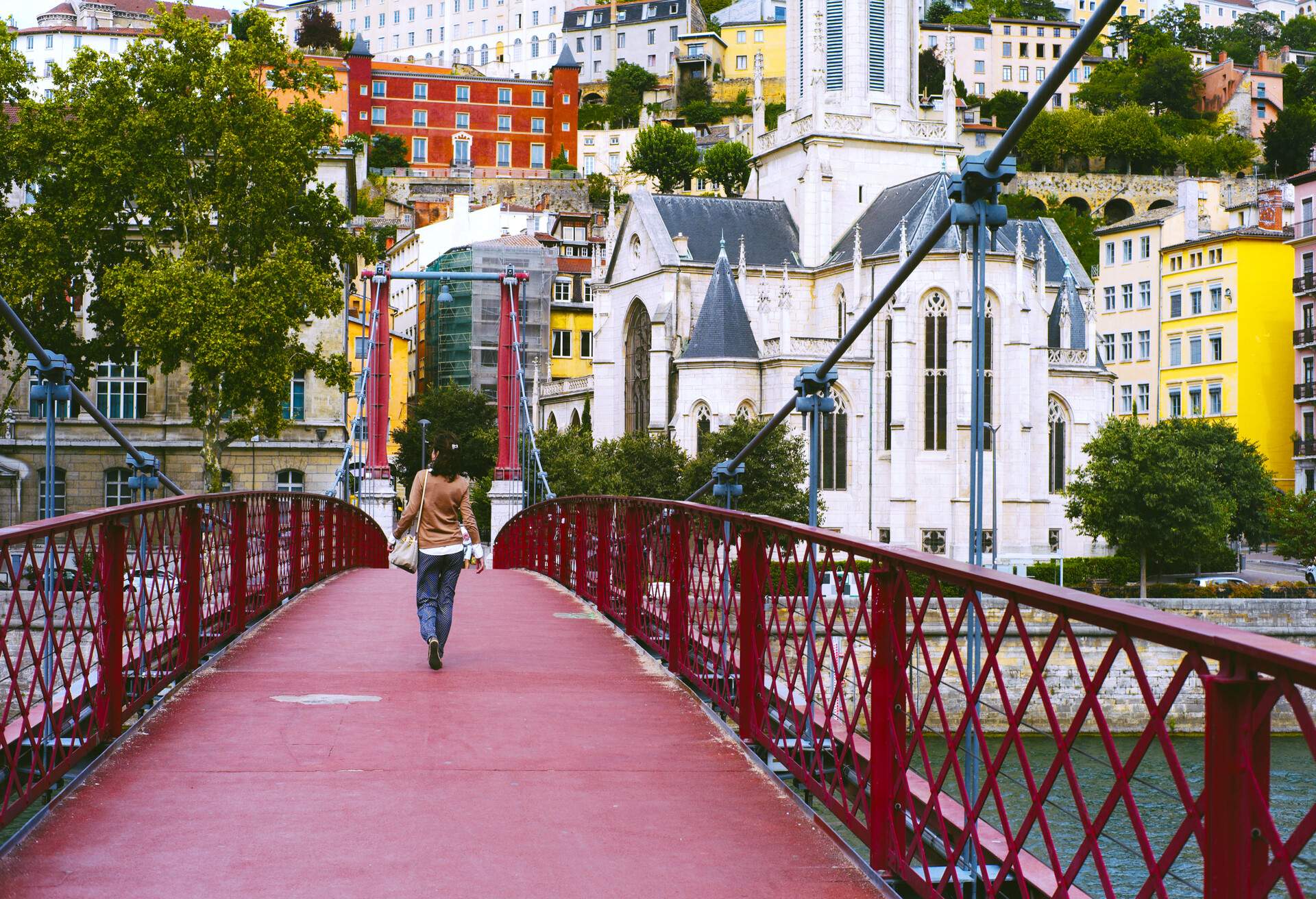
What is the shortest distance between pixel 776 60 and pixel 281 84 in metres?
105

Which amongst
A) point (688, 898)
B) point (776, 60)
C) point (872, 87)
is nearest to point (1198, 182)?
point (872, 87)

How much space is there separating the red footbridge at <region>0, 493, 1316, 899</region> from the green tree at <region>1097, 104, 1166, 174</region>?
353ft

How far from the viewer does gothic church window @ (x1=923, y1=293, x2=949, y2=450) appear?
2071 inches

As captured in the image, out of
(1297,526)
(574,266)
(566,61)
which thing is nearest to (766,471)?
(1297,526)

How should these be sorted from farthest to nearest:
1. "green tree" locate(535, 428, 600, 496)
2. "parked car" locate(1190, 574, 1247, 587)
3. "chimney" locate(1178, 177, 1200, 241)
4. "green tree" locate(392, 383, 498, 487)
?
"chimney" locate(1178, 177, 1200, 241), "green tree" locate(392, 383, 498, 487), "green tree" locate(535, 428, 600, 496), "parked car" locate(1190, 574, 1247, 587)

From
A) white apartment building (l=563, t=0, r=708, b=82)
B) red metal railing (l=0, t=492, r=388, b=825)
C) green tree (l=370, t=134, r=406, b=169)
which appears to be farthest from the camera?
white apartment building (l=563, t=0, r=708, b=82)

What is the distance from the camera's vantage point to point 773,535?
675 centimetres

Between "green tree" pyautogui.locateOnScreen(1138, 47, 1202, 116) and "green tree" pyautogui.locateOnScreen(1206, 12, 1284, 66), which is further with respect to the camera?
"green tree" pyautogui.locateOnScreen(1206, 12, 1284, 66)

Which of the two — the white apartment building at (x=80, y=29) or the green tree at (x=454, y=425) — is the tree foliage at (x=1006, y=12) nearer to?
the white apartment building at (x=80, y=29)

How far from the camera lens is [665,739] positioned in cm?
728

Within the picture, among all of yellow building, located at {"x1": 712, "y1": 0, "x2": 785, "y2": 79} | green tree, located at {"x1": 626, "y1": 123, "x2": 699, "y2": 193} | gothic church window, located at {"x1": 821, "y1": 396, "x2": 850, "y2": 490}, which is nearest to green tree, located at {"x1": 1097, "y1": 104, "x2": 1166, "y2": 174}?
green tree, located at {"x1": 626, "y1": 123, "x2": 699, "y2": 193}

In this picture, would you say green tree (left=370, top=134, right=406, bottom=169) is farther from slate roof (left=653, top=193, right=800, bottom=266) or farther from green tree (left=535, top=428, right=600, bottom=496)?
green tree (left=535, top=428, right=600, bottom=496)

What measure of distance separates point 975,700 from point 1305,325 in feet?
208

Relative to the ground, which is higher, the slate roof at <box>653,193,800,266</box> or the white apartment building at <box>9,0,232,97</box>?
the white apartment building at <box>9,0,232,97</box>
